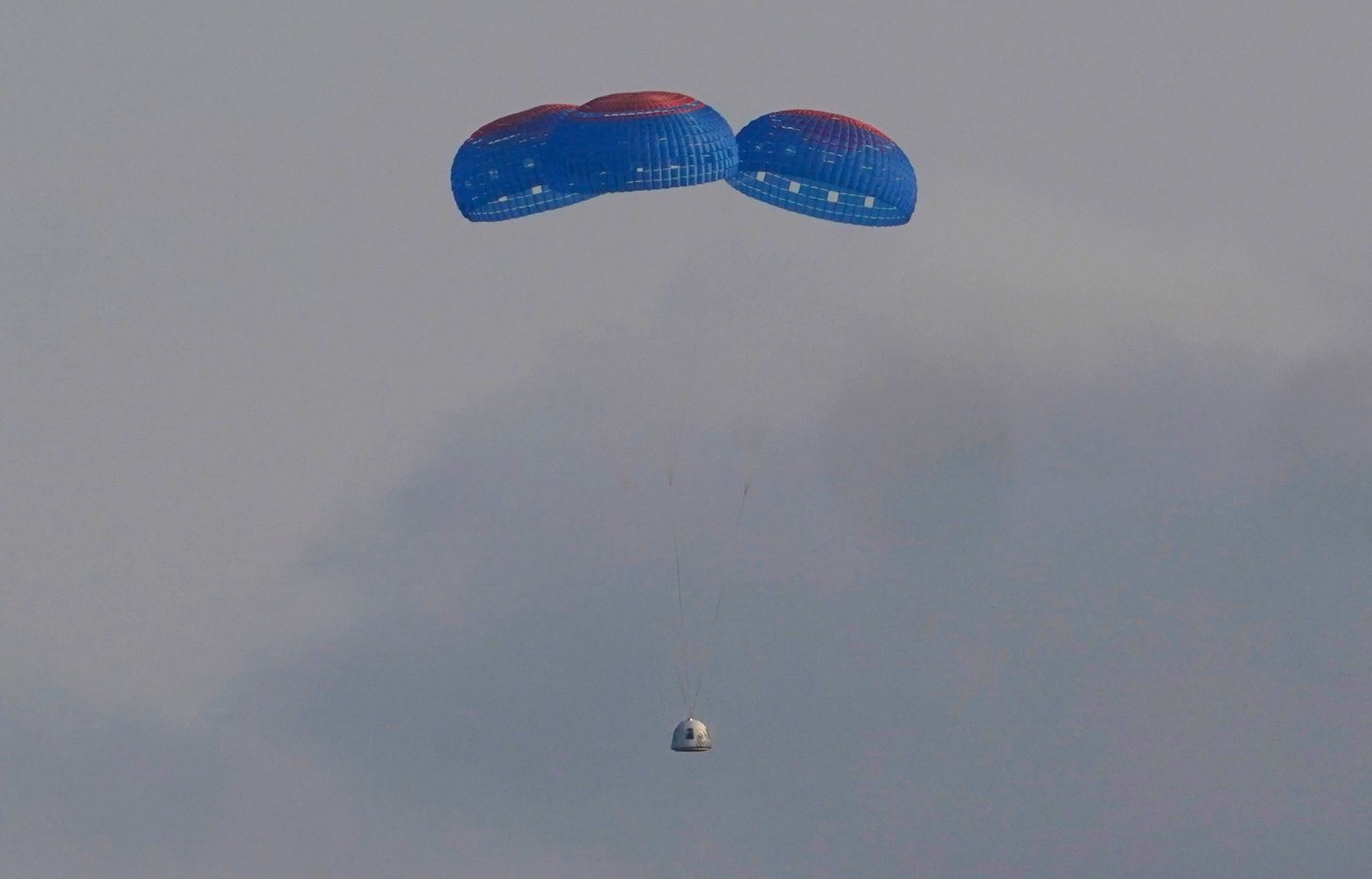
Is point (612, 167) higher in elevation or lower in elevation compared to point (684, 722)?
higher

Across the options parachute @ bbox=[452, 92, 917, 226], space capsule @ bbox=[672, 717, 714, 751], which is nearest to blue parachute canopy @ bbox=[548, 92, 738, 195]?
parachute @ bbox=[452, 92, 917, 226]

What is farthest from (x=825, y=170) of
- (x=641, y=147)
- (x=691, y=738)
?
(x=691, y=738)

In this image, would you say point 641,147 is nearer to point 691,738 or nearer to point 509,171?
point 509,171

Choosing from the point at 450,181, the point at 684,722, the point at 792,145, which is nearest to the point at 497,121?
the point at 450,181

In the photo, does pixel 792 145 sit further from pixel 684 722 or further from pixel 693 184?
pixel 684 722

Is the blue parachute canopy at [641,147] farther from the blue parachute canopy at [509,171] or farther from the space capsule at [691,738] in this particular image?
the space capsule at [691,738]

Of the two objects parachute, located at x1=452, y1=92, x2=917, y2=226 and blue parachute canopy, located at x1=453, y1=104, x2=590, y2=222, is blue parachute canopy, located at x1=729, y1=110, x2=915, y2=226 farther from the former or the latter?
blue parachute canopy, located at x1=453, y1=104, x2=590, y2=222
